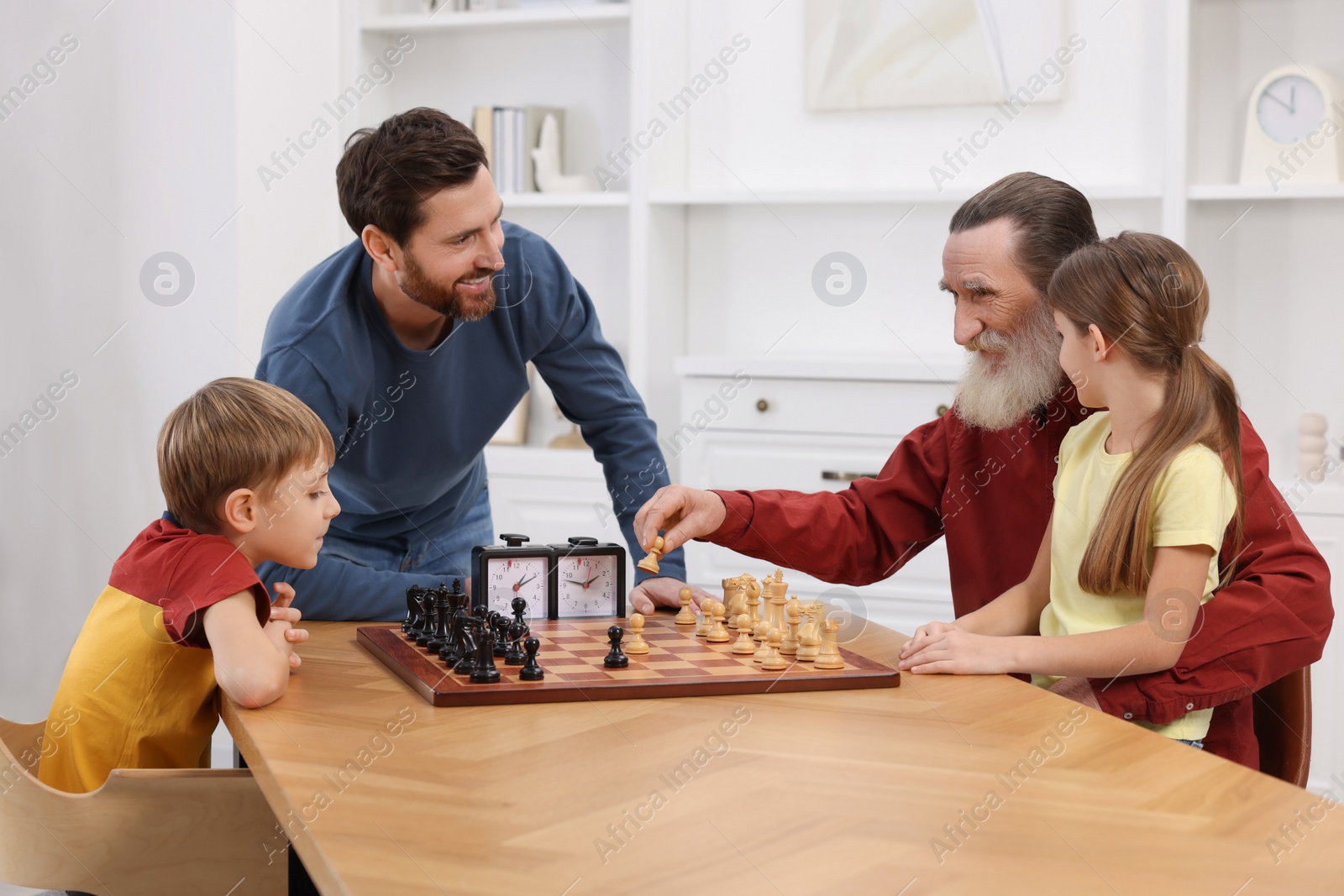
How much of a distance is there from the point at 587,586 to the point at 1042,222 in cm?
97

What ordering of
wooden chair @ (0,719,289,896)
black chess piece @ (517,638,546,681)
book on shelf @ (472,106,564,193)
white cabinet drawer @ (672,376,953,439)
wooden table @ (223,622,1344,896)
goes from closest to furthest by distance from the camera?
wooden table @ (223,622,1344,896)
wooden chair @ (0,719,289,896)
black chess piece @ (517,638,546,681)
white cabinet drawer @ (672,376,953,439)
book on shelf @ (472,106,564,193)

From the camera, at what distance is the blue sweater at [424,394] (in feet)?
6.89

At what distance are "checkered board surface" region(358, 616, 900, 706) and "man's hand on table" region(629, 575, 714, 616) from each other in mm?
215

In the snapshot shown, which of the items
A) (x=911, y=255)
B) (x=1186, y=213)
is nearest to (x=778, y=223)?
(x=911, y=255)

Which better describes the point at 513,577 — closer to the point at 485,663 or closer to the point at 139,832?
the point at 485,663

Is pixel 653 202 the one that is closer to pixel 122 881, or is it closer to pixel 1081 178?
pixel 1081 178

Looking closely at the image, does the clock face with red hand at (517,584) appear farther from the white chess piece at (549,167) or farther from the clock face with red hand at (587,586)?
the white chess piece at (549,167)

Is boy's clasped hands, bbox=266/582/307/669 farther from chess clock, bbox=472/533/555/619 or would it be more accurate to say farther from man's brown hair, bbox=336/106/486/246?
man's brown hair, bbox=336/106/486/246

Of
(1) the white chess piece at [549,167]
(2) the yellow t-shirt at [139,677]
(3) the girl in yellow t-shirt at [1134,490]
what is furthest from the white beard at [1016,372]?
(1) the white chess piece at [549,167]

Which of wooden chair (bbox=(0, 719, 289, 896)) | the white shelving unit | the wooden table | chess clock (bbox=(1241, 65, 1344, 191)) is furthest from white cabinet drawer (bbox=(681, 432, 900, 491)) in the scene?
wooden chair (bbox=(0, 719, 289, 896))

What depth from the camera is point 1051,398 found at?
7.01 ft

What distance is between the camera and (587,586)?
2.04 metres

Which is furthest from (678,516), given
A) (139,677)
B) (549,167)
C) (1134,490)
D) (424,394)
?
(549,167)

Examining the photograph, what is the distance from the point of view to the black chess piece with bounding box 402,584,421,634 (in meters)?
1.88
